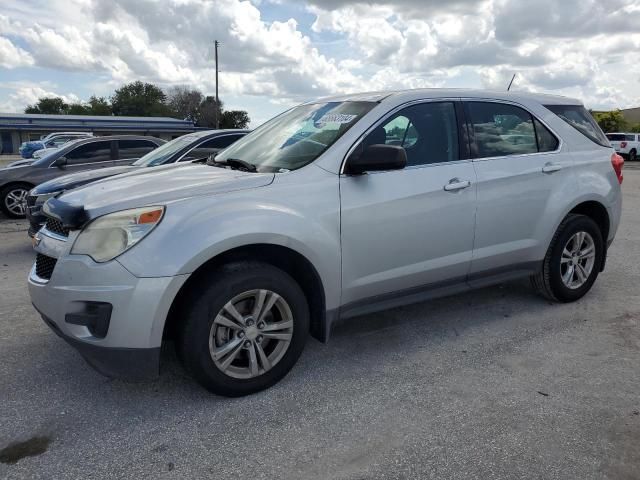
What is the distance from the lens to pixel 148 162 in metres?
7.60

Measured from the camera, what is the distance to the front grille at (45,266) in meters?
3.06

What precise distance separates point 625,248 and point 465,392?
503 centimetres

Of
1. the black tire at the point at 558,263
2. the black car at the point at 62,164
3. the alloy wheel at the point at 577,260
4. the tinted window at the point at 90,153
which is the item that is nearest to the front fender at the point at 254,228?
the black tire at the point at 558,263

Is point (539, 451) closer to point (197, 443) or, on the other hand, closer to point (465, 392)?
point (465, 392)

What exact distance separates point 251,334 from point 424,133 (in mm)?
1897

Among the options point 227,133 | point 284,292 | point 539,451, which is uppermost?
point 227,133

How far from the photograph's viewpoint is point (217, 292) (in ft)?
9.55

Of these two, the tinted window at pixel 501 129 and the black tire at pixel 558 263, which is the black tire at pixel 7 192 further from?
the black tire at pixel 558 263

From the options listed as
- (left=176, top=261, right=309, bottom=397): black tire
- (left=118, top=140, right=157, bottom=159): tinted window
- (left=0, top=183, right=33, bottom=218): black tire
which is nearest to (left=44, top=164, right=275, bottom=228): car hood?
(left=176, top=261, right=309, bottom=397): black tire

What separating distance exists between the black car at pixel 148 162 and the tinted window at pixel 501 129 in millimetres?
3435

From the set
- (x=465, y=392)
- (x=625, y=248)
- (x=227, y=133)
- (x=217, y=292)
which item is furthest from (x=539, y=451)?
(x=227, y=133)

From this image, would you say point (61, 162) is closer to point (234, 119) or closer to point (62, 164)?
point (62, 164)

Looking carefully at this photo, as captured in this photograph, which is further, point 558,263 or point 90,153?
point 90,153

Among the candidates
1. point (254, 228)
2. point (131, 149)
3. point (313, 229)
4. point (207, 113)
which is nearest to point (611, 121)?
point (131, 149)
